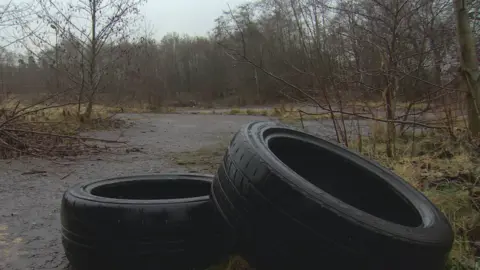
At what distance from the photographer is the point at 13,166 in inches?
253

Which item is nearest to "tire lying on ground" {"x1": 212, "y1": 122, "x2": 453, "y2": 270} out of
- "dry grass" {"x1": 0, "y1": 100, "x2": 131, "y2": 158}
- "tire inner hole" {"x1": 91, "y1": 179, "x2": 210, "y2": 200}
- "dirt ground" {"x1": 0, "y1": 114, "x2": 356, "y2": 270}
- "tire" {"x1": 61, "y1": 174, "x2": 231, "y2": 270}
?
"tire" {"x1": 61, "y1": 174, "x2": 231, "y2": 270}

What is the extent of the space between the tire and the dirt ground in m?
0.38

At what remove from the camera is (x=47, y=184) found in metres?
5.21

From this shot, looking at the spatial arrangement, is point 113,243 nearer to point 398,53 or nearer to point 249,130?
point 249,130

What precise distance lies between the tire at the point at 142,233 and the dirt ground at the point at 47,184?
378 mm

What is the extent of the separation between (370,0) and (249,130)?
3864 mm

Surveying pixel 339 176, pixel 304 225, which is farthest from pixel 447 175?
pixel 304 225

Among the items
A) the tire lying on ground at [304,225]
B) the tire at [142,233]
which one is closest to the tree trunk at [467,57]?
the tire lying on ground at [304,225]

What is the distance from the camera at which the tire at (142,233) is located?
7.97ft

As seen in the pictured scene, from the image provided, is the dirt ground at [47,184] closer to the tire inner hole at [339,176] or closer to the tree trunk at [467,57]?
the tire inner hole at [339,176]

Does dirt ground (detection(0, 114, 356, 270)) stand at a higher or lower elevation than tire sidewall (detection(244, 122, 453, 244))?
lower

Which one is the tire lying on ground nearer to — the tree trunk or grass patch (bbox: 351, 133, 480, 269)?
grass patch (bbox: 351, 133, 480, 269)

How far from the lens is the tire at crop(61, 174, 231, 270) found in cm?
243

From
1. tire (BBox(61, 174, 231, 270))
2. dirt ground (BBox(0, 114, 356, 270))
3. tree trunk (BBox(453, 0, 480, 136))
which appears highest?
tree trunk (BBox(453, 0, 480, 136))
